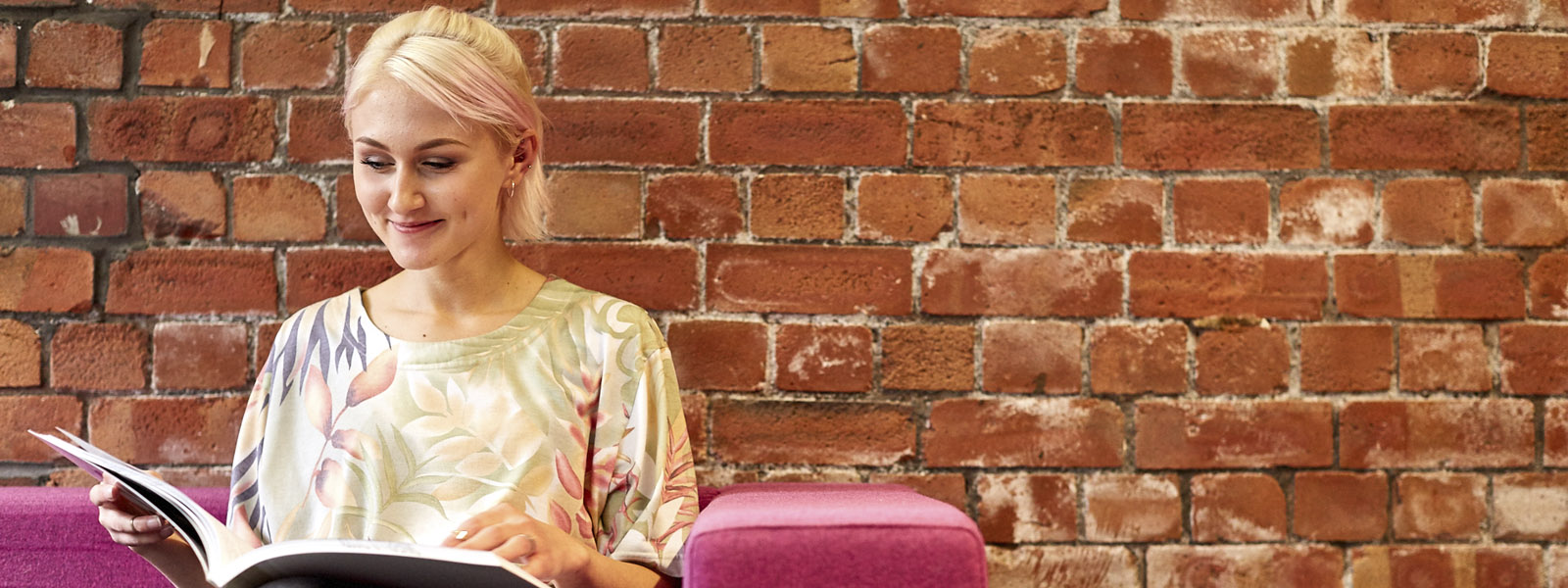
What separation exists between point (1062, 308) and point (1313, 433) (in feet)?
1.28

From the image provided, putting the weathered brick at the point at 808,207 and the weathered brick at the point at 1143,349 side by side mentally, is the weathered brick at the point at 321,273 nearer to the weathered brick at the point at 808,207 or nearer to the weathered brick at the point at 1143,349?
the weathered brick at the point at 808,207

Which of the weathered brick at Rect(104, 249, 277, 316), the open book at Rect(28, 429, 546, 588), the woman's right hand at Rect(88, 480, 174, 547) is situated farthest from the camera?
the weathered brick at Rect(104, 249, 277, 316)

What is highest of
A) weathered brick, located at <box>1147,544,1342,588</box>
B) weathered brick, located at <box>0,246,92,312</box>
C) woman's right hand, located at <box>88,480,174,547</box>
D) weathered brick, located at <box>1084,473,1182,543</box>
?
weathered brick, located at <box>0,246,92,312</box>

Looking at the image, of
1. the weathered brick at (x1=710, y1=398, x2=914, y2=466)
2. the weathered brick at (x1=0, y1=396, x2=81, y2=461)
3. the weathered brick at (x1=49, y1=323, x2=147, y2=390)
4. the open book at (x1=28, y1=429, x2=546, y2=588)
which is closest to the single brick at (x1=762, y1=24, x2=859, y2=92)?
the weathered brick at (x1=710, y1=398, x2=914, y2=466)

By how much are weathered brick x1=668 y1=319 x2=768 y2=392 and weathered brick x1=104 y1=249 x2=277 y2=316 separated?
0.58 meters

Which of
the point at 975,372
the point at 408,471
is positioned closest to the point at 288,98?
the point at 408,471

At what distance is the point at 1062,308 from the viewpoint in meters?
1.50

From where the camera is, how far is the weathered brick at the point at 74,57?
1489 mm

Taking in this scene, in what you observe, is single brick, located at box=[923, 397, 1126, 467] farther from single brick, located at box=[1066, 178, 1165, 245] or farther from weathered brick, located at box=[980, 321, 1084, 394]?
single brick, located at box=[1066, 178, 1165, 245]

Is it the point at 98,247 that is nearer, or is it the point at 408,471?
the point at 408,471

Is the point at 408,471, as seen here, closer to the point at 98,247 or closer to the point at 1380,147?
the point at 98,247

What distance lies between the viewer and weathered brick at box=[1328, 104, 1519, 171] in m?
Answer: 1.50

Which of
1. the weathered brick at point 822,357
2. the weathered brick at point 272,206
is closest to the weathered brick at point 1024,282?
the weathered brick at point 822,357

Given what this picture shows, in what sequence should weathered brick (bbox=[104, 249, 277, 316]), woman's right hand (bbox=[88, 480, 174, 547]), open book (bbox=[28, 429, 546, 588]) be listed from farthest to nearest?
weathered brick (bbox=[104, 249, 277, 316])
woman's right hand (bbox=[88, 480, 174, 547])
open book (bbox=[28, 429, 546, 588])
